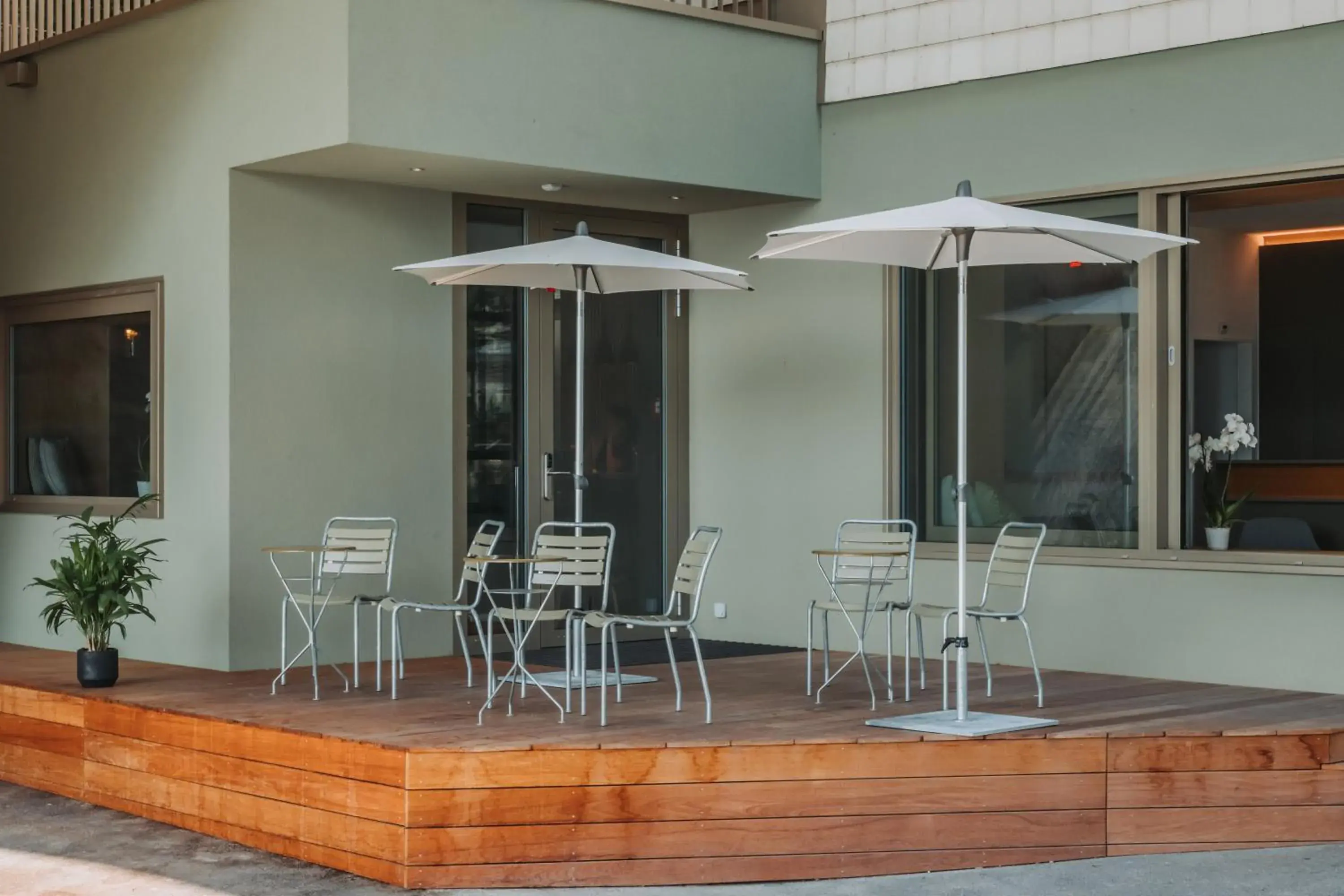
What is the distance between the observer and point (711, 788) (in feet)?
19.1

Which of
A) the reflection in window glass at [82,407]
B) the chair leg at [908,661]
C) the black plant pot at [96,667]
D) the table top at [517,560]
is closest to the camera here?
the table top at [517,560]

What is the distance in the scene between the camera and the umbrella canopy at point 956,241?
20.1 ft

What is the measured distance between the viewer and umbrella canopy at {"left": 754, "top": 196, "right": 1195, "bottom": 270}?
6133mm

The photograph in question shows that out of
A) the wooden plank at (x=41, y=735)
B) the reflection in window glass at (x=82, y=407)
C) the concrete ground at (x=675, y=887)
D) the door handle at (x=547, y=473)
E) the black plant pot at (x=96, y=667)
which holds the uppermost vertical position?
the reflection in window glass at (x=82, y=407)

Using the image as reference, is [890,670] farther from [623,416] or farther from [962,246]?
[623,416]

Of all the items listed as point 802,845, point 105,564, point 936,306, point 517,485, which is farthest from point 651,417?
point 802,845

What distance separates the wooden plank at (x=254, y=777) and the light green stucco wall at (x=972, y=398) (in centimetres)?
381

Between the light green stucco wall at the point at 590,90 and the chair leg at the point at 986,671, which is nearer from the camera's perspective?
the chair leg at the point at 986,671

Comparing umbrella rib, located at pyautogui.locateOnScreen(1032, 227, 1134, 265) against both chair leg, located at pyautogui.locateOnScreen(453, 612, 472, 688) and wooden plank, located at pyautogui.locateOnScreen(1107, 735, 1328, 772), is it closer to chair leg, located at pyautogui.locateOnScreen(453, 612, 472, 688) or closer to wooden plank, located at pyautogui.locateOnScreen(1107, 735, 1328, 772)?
wooden plank, located at pyautogui.locateOnScreen(1107, 735, 1328, 772)

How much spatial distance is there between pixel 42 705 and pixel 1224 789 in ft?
16.3

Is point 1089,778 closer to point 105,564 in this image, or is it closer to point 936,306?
point 936,306

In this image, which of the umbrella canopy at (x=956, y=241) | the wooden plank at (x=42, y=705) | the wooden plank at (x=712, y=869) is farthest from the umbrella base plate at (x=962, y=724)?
the wooden plank at (x=42, y=705)

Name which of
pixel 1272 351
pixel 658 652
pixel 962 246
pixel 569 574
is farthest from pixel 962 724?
pixel 1272 351

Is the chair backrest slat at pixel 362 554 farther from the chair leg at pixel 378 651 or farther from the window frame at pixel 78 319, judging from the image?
the window frame at pixel 78 319
